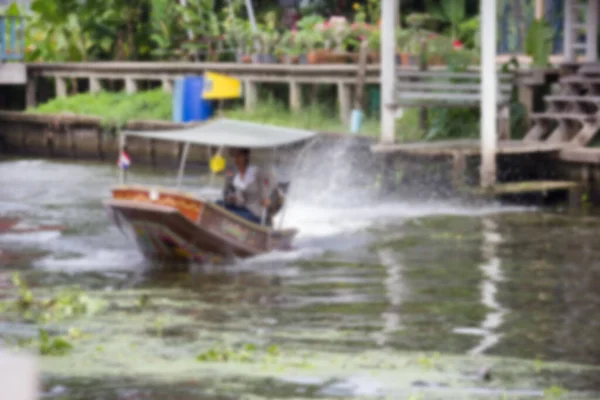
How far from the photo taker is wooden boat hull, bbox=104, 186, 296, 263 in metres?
12.5

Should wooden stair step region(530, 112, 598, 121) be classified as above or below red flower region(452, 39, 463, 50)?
below

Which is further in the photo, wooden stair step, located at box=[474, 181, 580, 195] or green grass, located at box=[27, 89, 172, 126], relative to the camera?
green grass, located at box=[27, 89, 172, 126]

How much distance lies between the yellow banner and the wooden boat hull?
31.6ft

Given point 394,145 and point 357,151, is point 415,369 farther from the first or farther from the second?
point 357,151

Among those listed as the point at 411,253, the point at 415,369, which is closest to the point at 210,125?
the point at 411,253

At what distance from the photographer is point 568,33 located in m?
19.4

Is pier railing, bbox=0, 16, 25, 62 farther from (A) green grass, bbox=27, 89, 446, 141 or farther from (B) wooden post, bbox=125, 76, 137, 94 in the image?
(B) wooden post, bbox=125, 76, 137, 94

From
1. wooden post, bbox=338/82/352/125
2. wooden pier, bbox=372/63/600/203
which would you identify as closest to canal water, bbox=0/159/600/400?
wooden pier, bbox=372/63/600/203

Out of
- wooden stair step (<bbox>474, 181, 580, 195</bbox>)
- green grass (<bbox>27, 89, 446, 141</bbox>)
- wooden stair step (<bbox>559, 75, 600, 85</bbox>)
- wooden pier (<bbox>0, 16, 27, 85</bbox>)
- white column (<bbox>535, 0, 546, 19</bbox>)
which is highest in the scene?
white column (<bbox>535, 0, 546, 19</bbox>)

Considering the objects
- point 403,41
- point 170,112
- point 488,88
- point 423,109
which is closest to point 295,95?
point 403,41

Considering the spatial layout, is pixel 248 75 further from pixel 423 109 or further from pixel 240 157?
pixel 240 157

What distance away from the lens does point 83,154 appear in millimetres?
27297

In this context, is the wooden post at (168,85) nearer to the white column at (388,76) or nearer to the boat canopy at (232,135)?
the white column at (388,76)

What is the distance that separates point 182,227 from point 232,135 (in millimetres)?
1334
